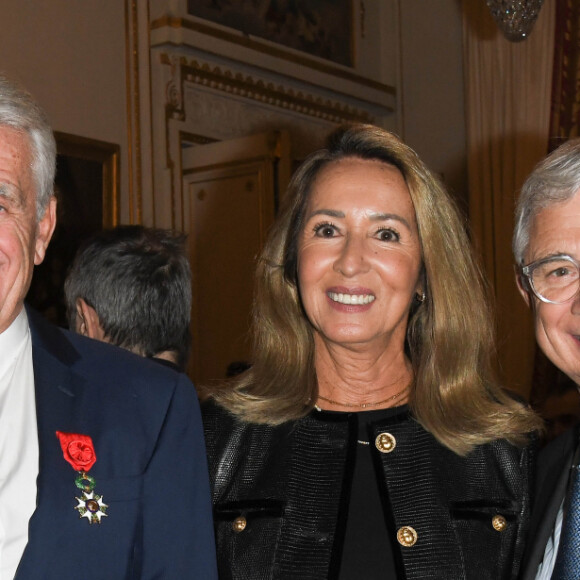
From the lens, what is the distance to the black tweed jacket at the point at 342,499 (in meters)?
2.36

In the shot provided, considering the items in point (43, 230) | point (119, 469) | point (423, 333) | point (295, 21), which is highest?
point (295, 21)

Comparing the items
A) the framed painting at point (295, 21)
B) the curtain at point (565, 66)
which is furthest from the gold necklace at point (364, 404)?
the curtain at point (565, 66)

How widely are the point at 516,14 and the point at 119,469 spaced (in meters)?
3.88

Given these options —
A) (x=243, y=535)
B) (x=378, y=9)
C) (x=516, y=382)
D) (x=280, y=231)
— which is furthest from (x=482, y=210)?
(x=243, y=535)

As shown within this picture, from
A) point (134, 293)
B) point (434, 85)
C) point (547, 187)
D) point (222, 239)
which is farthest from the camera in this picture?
point (434, 85)

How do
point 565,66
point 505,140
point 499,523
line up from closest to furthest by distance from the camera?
point 499,523
point 565,66
point 505,140

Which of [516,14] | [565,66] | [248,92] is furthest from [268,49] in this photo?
[516,14]

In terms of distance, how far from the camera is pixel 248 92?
7.90 metres

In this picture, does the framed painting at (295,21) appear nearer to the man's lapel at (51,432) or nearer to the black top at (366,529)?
the black top at (366,529)

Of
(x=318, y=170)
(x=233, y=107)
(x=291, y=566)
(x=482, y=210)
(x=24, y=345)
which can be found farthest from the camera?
(x=482, y=210)

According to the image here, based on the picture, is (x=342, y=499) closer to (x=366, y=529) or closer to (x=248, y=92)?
(x=366, y=529)

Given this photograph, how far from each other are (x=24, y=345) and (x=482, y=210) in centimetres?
705

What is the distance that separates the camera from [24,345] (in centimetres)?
205

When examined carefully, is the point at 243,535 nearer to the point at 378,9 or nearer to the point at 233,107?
the point at 233,107
